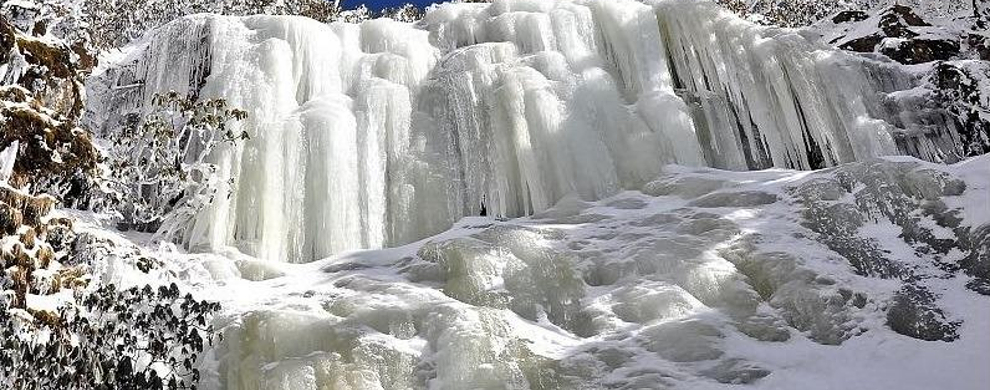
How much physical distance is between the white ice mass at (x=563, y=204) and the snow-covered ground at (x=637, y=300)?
1.3 inches

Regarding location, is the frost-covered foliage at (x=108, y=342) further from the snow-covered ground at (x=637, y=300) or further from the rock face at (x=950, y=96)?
the rock face at (x=950, y=96)

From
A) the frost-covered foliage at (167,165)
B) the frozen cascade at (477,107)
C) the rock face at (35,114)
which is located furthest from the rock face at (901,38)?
the rock face at (35,114)

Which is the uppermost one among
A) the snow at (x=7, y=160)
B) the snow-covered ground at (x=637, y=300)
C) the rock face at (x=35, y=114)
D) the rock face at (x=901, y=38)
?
the rock face at (x=901, y=38)

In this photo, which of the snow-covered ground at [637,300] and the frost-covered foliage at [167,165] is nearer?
the snow-covered ground at [637,300]

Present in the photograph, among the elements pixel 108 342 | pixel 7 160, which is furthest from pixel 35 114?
pixel 108 342

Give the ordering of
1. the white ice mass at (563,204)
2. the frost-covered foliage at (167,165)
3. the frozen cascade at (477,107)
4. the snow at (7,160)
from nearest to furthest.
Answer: the snow at (7,160), the white ice mass at (563,204), the frost-covered foliage at (167,165), the frozen cascade at (477,107)

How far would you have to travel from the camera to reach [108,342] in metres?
7.34

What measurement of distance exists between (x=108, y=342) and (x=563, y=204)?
21.2 ft

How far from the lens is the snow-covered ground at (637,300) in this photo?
760 cm

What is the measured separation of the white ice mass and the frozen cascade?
0.13 ft

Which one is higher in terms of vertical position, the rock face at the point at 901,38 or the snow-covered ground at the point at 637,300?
the rock face at the point at 901,38

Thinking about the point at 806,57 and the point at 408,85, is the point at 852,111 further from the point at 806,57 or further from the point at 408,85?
the point at 408,85

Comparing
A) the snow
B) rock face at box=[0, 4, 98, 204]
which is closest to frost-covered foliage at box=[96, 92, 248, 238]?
rock face at box=[0, 4, 98, 204]

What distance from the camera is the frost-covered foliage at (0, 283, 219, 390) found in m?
6.65
